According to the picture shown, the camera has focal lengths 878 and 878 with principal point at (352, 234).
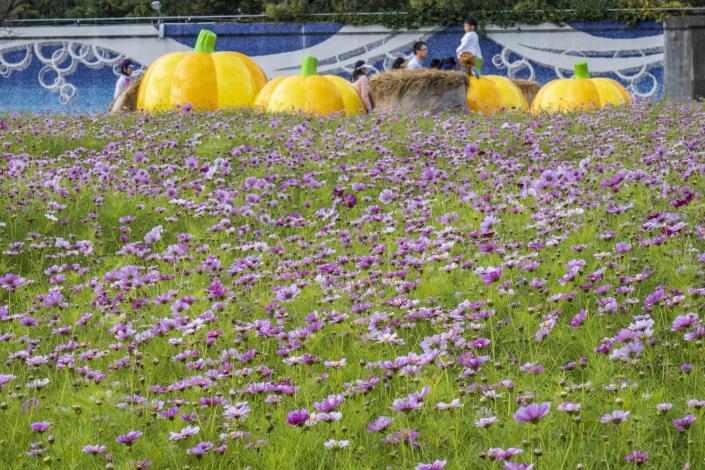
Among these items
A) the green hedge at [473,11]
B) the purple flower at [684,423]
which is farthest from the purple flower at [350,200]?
the green hedge at [473,11]

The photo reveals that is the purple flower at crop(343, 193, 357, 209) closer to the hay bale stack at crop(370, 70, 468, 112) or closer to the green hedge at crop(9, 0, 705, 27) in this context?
the hay bale stack at crop(370, 70, 468, 112)

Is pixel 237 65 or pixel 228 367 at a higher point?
pixel 237 65

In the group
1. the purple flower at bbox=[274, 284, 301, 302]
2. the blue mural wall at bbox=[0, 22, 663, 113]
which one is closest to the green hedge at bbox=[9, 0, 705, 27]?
the blue mural wall at bbox=[0, 22, 663, 113]

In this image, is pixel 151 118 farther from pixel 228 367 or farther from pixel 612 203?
pixel 228 367

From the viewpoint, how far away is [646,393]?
10.5 feet

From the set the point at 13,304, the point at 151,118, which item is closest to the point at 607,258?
the point at 13,304

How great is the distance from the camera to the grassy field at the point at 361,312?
3088mm

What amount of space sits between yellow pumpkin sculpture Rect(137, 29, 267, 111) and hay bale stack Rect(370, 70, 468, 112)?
86.7 inches

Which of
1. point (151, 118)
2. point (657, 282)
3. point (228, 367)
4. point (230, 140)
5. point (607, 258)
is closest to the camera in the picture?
point (228, 367)

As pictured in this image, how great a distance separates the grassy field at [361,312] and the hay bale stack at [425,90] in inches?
181

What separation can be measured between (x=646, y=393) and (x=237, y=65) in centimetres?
1134

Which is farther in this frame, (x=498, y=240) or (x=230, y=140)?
(x=230, y=140)

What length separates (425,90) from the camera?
44.0 feet

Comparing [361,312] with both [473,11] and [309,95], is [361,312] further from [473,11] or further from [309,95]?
[473,11]
